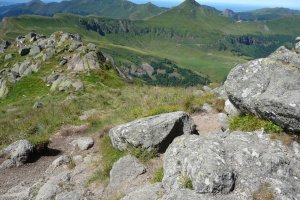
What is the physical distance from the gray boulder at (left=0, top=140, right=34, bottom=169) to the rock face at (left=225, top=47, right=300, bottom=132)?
11.6 metres

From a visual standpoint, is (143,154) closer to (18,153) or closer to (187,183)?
(187,183)

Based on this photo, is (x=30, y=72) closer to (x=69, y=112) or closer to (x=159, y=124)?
(x=69, y=112)

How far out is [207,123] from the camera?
20531mm

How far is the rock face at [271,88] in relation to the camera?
1384cm

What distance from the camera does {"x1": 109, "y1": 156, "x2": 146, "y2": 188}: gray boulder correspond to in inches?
631

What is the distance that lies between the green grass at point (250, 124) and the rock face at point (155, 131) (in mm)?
2391

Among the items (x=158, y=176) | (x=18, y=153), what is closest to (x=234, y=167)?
(x=158, y=176)

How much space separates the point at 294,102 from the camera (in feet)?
44.3

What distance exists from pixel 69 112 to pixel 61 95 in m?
17.2

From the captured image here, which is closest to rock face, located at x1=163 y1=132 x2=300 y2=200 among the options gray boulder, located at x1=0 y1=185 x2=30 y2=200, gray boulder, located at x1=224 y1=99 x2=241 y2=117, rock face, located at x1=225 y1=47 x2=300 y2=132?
rock face, located at x1=225 y1=47 x2=300 y2=132

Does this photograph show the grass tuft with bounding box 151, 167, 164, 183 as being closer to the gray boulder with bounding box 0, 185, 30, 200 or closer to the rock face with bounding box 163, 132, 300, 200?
the rock face with bounding box 163, 132, 300, 200

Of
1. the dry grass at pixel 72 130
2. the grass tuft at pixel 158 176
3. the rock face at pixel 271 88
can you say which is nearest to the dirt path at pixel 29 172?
the dry grass at pixel 72 130

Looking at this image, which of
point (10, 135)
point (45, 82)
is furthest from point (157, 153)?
point (45, 82)

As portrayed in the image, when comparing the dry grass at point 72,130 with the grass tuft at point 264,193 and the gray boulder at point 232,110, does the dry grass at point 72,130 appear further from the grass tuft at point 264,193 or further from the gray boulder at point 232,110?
the grass tuft at point 264,193
